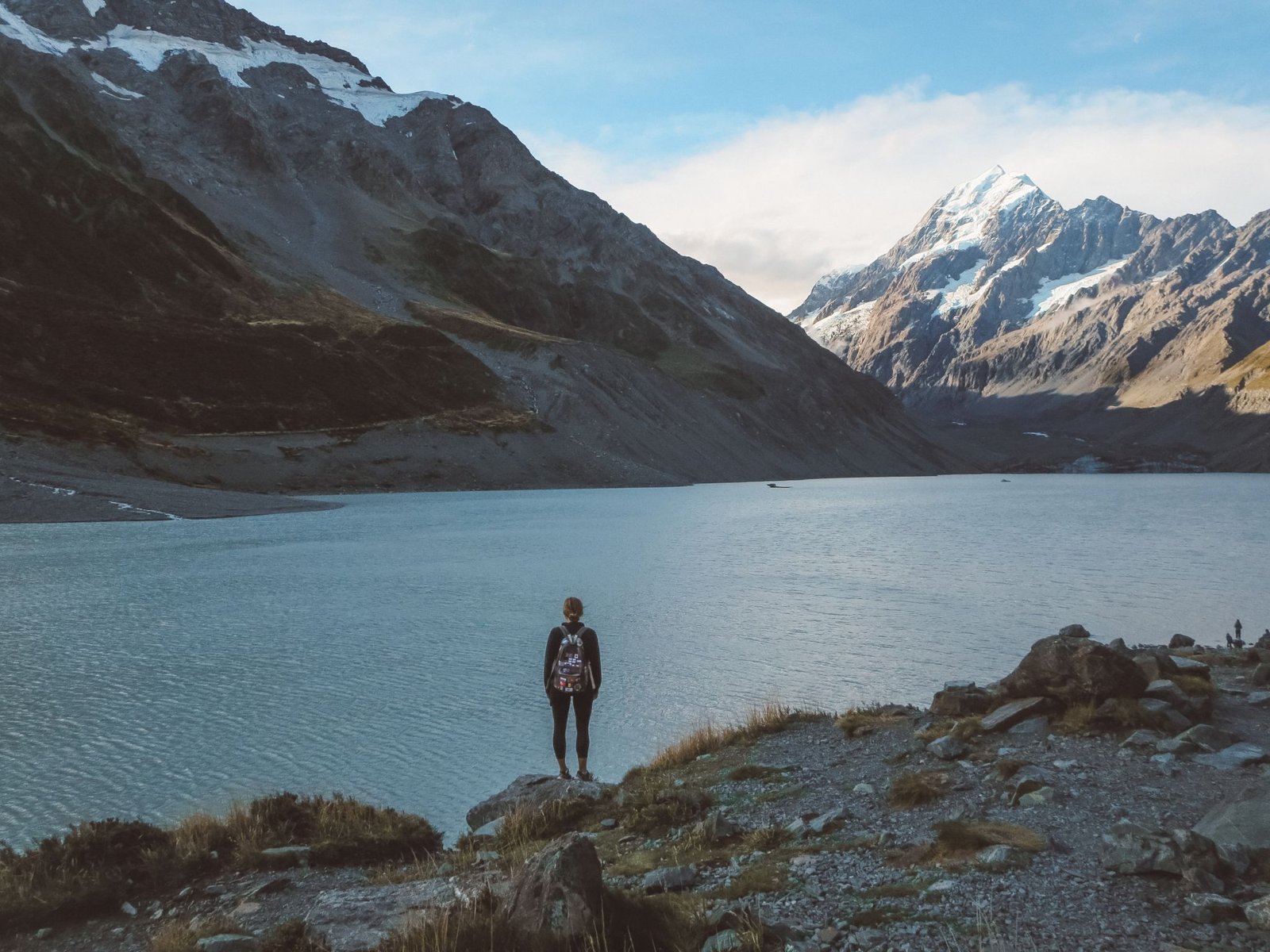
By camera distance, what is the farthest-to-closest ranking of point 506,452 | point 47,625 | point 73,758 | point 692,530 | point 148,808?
point 506,452 → point 692,530 → point 47,625 → point 73,758 → point 148,808

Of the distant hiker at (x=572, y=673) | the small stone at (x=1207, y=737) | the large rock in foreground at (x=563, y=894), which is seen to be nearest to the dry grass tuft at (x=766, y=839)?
the large rock in foreground at (x=563, y=894)

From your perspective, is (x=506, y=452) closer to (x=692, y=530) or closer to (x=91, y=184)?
(x=692, y=530)

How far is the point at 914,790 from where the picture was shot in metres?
11.7

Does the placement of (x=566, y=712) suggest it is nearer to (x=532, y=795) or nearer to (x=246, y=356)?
(x=532, y=795)

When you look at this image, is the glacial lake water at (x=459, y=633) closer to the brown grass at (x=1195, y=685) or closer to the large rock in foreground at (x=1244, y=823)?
the brown grass at (x=1195, y=685)

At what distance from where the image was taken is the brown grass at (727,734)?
15.8m

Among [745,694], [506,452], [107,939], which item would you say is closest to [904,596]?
[745,694]

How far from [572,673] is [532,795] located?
225 centimetres

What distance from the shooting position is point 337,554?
54125 mm

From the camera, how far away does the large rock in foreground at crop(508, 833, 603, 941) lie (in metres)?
7.20

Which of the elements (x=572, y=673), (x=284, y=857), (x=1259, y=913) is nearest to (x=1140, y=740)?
(x=1259, y=913)

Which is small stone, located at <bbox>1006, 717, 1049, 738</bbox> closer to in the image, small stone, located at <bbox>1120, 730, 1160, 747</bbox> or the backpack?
small stone, located at <bbox>1120, 730, 1160, 747</bbox>

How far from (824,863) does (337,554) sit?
4822 centimetres

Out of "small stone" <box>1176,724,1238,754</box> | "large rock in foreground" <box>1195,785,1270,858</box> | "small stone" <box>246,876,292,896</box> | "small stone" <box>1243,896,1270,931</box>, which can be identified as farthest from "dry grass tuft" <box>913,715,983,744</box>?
"small stone" <box>246,876,292,896</box>
